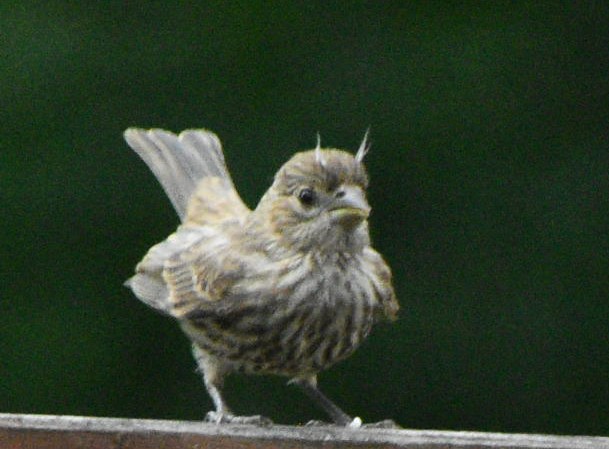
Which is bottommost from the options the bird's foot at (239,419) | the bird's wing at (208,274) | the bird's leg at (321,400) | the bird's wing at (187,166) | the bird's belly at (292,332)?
the bird's leg at (321,400)

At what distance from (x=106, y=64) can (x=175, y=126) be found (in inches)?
14.6

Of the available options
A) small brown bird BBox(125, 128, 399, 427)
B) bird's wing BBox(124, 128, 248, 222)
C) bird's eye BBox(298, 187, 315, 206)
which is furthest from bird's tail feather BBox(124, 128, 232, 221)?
bird's eye BBox(298, 187, 315, 206)

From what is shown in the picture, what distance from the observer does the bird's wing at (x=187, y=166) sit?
5.72 m

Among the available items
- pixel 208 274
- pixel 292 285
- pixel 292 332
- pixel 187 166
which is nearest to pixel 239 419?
pixel 292 332

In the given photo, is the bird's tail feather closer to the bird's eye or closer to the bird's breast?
the bird's breast

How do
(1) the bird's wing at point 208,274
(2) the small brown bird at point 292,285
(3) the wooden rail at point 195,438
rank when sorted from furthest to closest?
1. (1) the bird's wing at point 208,274
2. (2) the small brown bird at point 292,285
3. (3) the wooden rail at point 195,438

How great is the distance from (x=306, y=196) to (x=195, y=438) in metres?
0.95

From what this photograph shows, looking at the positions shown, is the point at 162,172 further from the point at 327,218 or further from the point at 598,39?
the point at 598,39

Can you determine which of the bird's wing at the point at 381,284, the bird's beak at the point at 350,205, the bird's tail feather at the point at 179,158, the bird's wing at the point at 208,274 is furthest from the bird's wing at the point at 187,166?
the bird's beak at the point at 350,205

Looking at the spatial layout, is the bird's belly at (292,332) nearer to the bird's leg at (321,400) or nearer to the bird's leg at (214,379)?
the bird's leg at (214,379)

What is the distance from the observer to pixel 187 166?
579 centimetres

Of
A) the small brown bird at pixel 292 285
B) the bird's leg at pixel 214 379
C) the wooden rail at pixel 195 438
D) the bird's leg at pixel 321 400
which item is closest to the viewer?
the wooden rail at pixel 195 438

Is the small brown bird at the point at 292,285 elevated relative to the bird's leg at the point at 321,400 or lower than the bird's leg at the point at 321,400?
elevated

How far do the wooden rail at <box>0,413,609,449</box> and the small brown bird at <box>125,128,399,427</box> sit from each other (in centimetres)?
60
